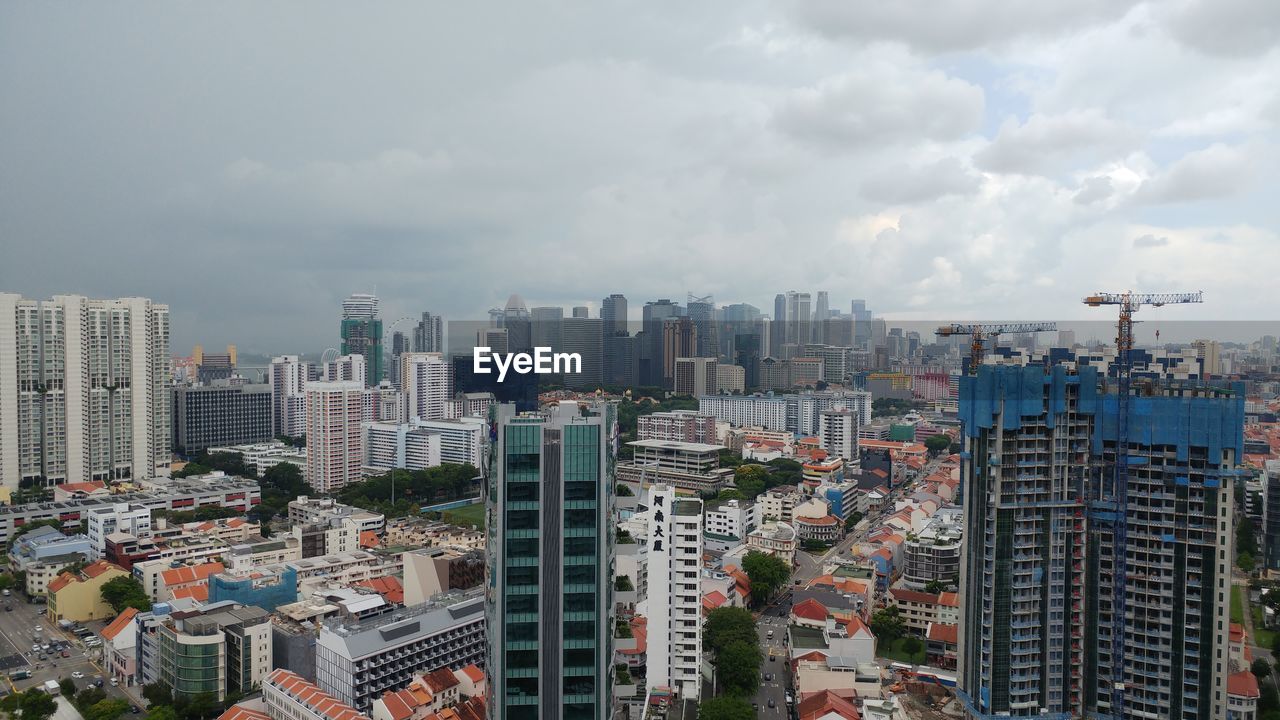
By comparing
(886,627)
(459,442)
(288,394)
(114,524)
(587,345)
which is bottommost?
(886,627)

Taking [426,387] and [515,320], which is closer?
[515,320]

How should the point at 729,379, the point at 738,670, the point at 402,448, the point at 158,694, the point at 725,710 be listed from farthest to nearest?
the point at 729,379 < the point at 402,448 < the point at 738,670 < the point at 158,694 < the point at 725,710

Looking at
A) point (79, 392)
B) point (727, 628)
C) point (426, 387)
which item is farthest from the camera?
point (426, 387)

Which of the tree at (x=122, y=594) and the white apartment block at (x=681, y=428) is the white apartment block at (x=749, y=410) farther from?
the tree at (x=122, y=594)

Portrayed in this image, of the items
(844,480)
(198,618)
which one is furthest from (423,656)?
(844,480)

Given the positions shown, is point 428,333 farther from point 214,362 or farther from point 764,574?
point 764,574

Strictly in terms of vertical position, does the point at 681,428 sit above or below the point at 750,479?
above

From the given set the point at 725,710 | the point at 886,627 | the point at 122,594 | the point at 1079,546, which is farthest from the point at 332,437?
the point at 1079,546
